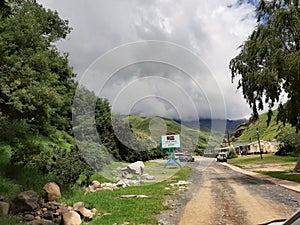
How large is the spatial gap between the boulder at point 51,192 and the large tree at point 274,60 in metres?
13.0

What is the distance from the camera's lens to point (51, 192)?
12.4 meters

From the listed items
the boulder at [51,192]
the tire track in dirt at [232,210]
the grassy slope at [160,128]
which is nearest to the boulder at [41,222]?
the boulder at [51,192]

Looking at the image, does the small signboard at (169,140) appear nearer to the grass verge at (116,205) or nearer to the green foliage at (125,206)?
the green foliage at (125,206)

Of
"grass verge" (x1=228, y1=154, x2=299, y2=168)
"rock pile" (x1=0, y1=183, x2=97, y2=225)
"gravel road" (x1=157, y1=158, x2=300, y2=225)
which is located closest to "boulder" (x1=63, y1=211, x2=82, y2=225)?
"rock pile" (x1=0, y1=183, x2=97, y2=225)

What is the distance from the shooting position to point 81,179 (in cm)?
1725

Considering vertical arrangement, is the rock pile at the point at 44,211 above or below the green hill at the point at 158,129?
below

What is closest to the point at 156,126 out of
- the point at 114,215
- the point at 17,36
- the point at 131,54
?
the point at 131,54

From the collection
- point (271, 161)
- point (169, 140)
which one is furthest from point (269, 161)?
point (169, 140)

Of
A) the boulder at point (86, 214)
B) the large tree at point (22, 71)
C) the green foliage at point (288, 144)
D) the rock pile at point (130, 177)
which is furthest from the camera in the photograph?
the green foliage at point (288, 144)

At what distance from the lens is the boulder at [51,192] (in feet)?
40.2

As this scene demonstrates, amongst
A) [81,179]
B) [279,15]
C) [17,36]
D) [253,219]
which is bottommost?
[253,219]

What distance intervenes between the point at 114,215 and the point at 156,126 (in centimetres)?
684

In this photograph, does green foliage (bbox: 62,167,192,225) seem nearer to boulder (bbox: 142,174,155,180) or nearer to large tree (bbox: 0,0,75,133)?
large tree (bbox: 0,0,75,133)

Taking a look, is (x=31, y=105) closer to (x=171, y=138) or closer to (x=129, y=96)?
(x=129, y=96)
